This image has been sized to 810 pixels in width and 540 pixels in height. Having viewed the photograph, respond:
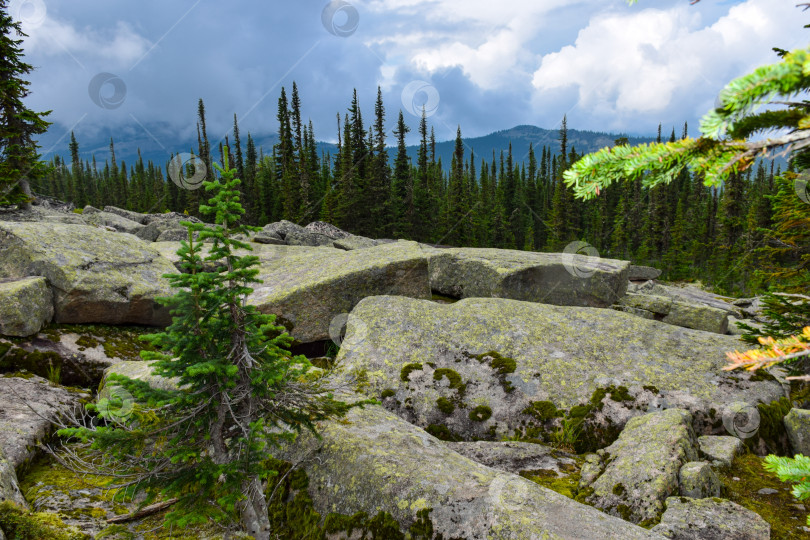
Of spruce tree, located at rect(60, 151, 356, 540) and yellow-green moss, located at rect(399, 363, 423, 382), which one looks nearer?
spruce tree, located at rect(60, 151, 356, 540)

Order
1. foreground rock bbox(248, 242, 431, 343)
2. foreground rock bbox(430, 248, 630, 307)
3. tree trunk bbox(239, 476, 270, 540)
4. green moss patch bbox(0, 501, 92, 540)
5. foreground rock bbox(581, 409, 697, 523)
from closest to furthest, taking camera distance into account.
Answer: green moss patch bbox(0, 501, 92, 540) < tree trunk bbox(239, 476, 270, 540) < foreground rock bbox(581, 409, 697, 523) < foreground rock bbox(248, 242, 431, 343) < foreground rock bbox(430, 248, 630, 307)

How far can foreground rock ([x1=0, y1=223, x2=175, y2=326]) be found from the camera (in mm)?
9375

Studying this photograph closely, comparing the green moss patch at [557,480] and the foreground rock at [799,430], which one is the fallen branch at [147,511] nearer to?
the green moss patch at [557,480]

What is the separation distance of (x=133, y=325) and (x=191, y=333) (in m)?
7.91

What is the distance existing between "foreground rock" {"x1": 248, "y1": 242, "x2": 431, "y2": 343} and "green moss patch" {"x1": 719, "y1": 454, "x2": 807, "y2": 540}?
25.2ft

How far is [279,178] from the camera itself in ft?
251

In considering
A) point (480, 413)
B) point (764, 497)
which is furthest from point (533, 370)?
point (764, 497)

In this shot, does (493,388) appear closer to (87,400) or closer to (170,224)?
(87,400)

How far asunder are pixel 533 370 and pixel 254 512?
206 inches

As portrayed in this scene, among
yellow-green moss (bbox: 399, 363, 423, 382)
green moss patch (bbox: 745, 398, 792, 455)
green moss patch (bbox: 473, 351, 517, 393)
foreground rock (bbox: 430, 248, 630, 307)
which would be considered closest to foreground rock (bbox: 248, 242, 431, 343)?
foreground rock (bbox: 430, 248, 630, 307)

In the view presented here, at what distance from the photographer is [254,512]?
4254mm

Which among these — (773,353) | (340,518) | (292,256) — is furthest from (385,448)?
(292,256)

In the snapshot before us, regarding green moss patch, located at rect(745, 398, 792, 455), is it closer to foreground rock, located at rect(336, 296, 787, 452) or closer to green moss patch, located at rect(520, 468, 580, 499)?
foreground rock, located at rect(336, 296, 787, 452)

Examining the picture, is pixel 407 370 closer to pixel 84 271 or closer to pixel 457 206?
pixel 84 271
